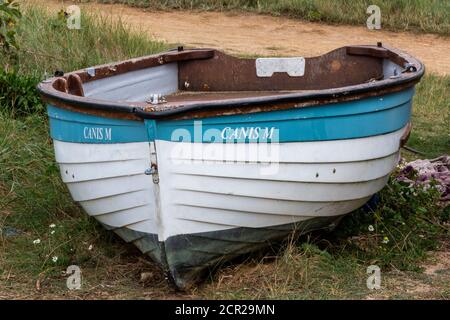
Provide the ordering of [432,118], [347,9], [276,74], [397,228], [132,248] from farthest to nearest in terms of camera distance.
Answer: [347,9] → [432,118] → [276,74] → [397,228] → [132,248]

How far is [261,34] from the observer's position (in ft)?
41.4

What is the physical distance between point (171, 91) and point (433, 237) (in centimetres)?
219

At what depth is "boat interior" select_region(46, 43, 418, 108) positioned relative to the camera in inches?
258

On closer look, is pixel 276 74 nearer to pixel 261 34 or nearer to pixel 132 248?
pixel 132 248

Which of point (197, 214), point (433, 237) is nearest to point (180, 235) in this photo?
point (197, 214)

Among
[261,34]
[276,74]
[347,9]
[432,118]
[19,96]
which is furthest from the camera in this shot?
[347,9]

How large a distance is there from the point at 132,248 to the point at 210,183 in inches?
43.3

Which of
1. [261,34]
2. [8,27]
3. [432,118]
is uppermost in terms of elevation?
[8,27]

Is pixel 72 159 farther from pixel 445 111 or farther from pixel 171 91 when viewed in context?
pixel 445 111

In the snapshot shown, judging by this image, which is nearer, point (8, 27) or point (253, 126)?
point (253, 126)

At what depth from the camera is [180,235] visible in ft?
15.9
